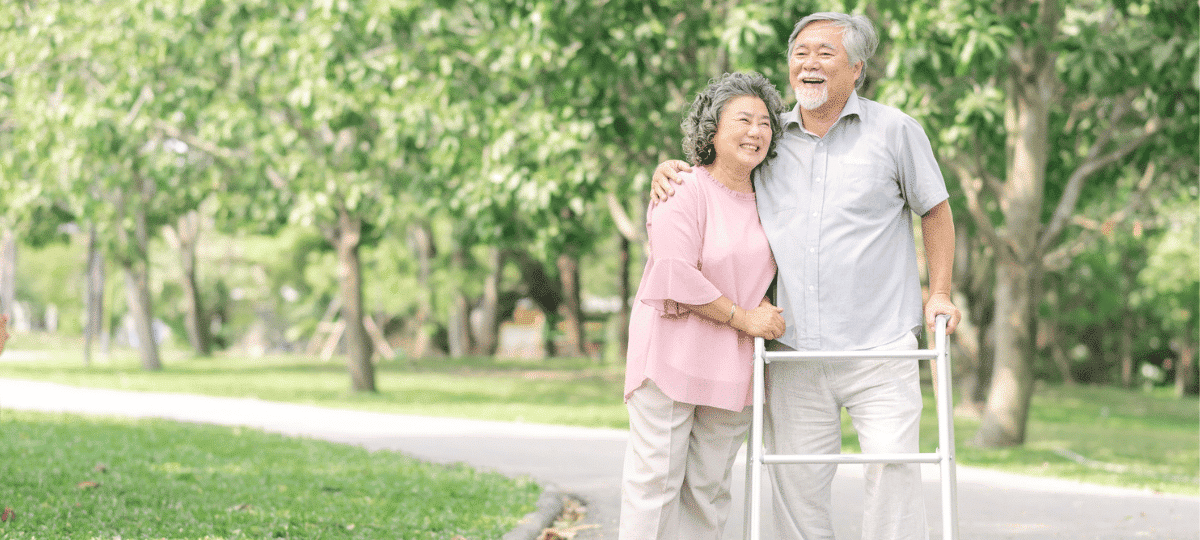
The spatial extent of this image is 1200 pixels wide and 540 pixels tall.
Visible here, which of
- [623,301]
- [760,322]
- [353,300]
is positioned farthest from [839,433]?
[623,301]

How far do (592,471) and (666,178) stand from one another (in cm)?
519

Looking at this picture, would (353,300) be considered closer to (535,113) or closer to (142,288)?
(535,113)

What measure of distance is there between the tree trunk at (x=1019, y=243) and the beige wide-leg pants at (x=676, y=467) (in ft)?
26.2

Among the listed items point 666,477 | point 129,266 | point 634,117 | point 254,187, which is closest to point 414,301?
point 129,266

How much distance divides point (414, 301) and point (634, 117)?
20014 mm

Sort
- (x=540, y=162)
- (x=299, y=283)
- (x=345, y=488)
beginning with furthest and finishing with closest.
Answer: (x=299, y=283) < (x=540, y=162) < (x=345, y=488)

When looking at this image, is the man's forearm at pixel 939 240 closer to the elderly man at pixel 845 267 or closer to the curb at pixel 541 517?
the elderly man at pixel 845 267

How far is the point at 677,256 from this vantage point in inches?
154

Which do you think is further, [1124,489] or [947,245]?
[1124,489]

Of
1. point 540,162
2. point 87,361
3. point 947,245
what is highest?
point 540,162

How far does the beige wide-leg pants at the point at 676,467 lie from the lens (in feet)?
13.3

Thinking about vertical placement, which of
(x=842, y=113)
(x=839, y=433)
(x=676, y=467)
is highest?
(x=842, y=113)

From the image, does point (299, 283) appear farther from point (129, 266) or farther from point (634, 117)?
point (634, 117)

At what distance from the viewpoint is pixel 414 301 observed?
31.4 metres
